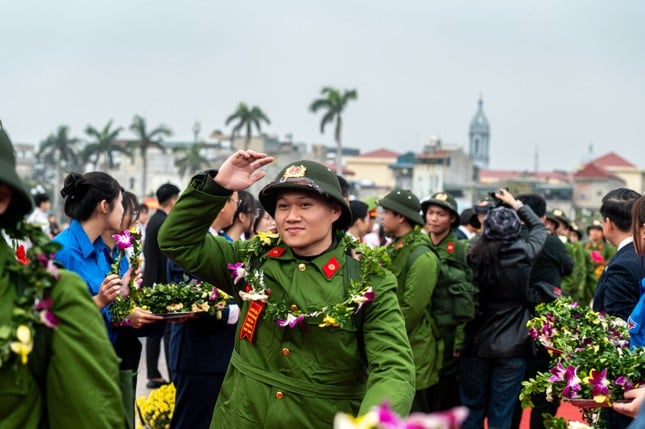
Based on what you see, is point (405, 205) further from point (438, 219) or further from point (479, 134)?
point (479, 134)

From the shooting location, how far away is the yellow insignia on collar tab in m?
3.97

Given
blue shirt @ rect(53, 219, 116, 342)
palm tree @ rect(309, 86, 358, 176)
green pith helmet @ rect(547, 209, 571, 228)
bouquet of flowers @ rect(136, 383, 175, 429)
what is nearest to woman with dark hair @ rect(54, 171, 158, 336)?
blue shirt @ rect(53, 219, 116, 342)

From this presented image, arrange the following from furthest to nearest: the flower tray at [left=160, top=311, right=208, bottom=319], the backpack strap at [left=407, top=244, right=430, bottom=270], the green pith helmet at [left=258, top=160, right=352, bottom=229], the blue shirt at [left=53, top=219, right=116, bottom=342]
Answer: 1. the backpack strap at [left=407, top=244, right=430, bottom=270]
2. the flower tray at [left=160, top=311, right=208, bottom=319]
3. the blue shirt at [left=53, top=219, right=116, bottom=342]
4. the green pith helmet at [left=258, top=160, right=352, bottom=229]

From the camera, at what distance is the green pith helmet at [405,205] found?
7.38 meters

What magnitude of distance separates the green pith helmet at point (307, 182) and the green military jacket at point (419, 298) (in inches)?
117

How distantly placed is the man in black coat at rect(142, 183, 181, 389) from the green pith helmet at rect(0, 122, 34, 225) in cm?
551

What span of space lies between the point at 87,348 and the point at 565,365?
2.52m

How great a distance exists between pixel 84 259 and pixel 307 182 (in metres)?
1.80

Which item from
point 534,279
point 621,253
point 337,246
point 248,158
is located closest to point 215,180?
point 248,158

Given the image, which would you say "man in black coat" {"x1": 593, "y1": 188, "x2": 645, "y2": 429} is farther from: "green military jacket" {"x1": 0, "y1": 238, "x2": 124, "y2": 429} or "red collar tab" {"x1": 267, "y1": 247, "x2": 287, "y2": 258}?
"green military jacket" {"x1": 0, "y1": 238, "x2": 124, "y2": 429}

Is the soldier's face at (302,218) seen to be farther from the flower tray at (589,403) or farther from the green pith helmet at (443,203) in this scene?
the green pith helmet at (443,203)

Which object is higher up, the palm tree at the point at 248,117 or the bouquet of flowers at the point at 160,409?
the palm tree at the point at 248,117

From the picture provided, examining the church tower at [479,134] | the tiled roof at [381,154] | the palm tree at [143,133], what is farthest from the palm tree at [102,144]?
the church tower at [479,134]

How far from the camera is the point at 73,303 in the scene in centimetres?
265
